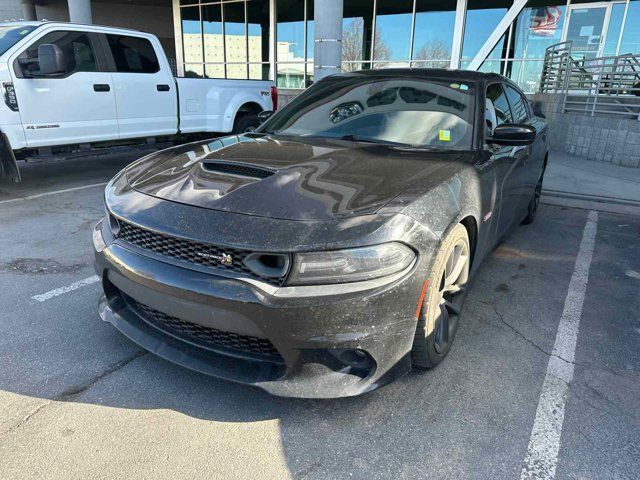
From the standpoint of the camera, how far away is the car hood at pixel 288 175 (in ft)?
Result: 7.52

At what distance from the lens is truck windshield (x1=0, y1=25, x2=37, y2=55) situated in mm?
6133

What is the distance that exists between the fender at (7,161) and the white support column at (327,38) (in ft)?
17.5

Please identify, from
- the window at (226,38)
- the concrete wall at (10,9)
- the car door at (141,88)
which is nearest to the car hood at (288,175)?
the car door at (141,88)

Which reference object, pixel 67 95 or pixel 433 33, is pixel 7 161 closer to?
pixel 67 95

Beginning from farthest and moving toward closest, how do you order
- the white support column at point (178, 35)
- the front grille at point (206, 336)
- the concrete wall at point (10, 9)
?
the concrete wall at point (10, 9), the white support column at point (178, 35), the front grille at point (206, 336)

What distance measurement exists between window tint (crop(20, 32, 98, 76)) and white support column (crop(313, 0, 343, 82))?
13.1 feet

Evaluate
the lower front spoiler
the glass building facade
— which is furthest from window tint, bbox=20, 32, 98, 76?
the glass building facade

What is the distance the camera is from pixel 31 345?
295 centimetres

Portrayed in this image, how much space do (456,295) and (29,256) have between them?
3.80 meters

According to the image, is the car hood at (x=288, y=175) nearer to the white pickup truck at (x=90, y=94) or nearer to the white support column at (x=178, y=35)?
the white pickup truck at (x=90, y=94)

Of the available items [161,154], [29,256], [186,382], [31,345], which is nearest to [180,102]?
[29,256]

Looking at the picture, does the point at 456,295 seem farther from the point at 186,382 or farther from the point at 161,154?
the point at 161,154

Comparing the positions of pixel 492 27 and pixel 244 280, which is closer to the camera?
pixel 244 280

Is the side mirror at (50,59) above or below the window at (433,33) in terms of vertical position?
below
